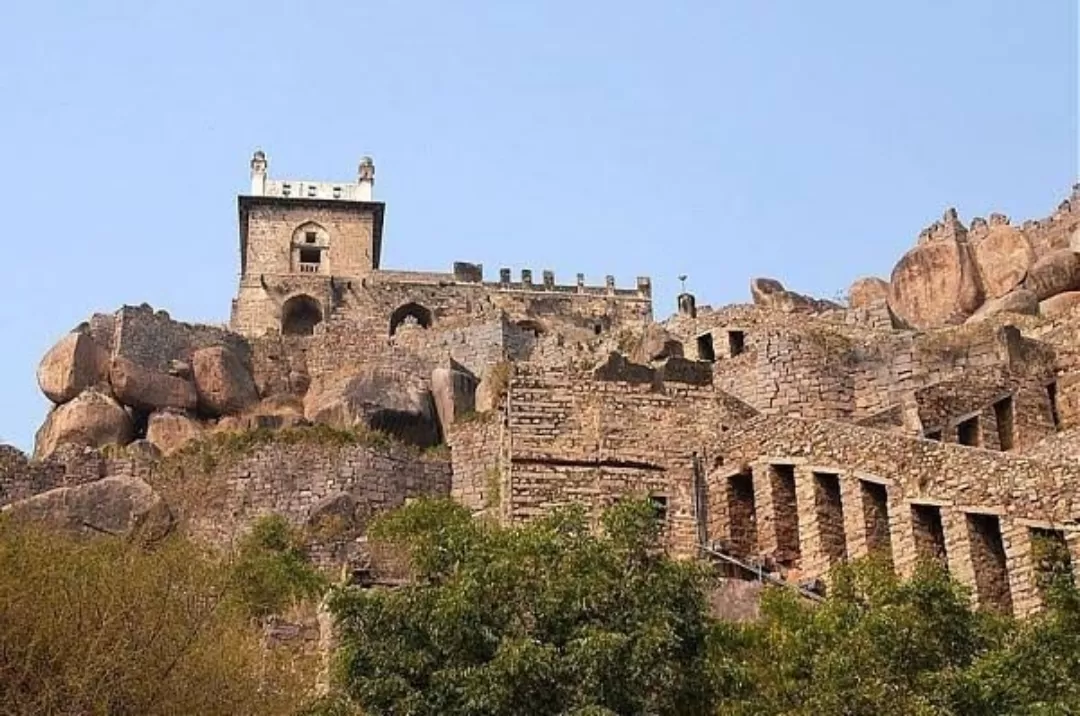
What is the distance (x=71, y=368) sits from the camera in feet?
143

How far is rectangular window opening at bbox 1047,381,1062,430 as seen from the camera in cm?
2936

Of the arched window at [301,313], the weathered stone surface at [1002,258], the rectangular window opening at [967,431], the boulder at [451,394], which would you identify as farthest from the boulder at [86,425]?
the weathered stone surface at [1002,258]

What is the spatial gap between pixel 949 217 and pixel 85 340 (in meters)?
24.9

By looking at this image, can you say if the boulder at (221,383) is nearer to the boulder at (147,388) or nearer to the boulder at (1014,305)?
the boulder at (147,388)

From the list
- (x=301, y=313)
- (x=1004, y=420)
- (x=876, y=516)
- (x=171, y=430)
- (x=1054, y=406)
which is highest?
(x=301, y=313)

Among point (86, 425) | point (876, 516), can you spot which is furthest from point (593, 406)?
point (86, 425)

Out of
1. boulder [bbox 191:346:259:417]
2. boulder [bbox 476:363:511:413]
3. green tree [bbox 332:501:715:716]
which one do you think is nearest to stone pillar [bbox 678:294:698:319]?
boulder [bbox 476:363:511:413]

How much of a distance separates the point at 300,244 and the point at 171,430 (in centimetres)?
1774

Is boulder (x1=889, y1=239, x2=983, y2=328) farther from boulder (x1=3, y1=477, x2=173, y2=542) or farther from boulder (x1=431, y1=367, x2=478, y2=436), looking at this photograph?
boulder (x1=3, y1=477, x2=173, y2=542)

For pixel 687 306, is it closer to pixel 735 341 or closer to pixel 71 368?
pixel 735 341

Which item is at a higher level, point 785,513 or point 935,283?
point 935,283

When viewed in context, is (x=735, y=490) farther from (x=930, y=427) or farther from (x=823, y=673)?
(x=823, y=673)

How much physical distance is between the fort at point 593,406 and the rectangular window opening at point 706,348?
2.5 inches

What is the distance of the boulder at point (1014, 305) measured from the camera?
40000 mm
